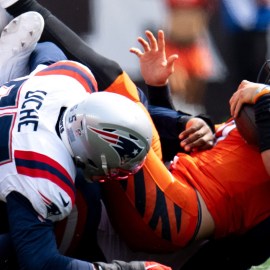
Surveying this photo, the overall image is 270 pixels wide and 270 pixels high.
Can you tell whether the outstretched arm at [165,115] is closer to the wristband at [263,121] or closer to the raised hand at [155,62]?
the raised hand at [155,62]

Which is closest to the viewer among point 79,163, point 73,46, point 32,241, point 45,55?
point 32,241

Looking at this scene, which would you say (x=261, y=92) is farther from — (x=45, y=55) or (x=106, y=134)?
(x=45, y=55)

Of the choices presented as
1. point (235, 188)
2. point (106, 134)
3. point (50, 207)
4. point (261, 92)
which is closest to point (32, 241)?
point (50, 207)

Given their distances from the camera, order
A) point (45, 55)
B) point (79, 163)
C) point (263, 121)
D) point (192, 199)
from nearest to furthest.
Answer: point (79, 163)
point (263, 121)
point (192, 199)
point (45, 55)

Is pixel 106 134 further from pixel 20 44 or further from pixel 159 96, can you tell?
pixel 159 96

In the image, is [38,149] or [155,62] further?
[155,62]

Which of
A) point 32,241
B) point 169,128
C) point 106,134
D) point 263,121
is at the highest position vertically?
point 106,134

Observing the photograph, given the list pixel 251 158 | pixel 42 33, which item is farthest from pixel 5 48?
pixel 251 158

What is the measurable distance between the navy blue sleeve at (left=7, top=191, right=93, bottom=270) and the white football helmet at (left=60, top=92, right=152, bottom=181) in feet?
0.69

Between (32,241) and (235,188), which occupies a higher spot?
(32,241)

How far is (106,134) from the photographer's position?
100 inches

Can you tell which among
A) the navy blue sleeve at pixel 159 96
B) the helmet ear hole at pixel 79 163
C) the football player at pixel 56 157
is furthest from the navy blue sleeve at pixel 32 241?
the navy blue sleeve at pixel 159 96

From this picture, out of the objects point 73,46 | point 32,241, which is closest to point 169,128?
point 73,46

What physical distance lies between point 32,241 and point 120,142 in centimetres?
37
